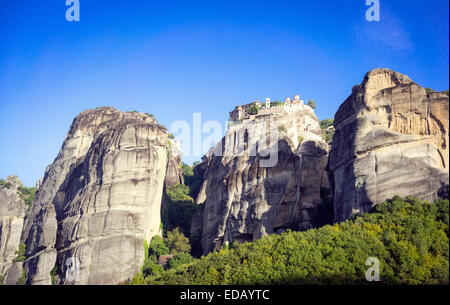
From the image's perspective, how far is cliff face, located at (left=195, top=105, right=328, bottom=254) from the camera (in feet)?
163

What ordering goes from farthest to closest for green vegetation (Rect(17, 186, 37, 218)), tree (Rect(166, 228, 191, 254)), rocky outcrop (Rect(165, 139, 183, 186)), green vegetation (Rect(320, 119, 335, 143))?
rocky outcrop (Rect(165, 139, 183, 186)) < green vegetation (Rect(17, 186, 37, 218)) < green vegetation (Rect(320, 119, 335, 143)) < tree (Rect(166, 228, 191, 254))

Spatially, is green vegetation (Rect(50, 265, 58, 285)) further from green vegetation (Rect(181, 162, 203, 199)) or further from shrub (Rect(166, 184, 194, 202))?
Result: green vegetation (Rect(181, 162, 203, 199))

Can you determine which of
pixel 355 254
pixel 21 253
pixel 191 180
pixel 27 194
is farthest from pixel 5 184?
pixel 355 254

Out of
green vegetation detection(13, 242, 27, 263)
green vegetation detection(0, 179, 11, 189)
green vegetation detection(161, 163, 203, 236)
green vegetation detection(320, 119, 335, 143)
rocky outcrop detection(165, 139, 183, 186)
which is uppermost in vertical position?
green vegetation detection(320, 119, 335, 143)

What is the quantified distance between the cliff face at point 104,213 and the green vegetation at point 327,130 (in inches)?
781

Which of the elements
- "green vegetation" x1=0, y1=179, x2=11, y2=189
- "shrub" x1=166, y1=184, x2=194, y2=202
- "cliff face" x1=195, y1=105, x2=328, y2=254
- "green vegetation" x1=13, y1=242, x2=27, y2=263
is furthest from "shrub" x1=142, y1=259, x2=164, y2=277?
"green vegetation" x1=0, y1=179, x2=11, y2=189

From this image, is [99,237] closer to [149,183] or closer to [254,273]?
[149,183]

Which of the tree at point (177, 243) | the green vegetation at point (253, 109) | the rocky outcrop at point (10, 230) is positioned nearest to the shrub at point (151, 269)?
the tree at point (177, 243)

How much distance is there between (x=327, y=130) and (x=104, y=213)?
3488 cm

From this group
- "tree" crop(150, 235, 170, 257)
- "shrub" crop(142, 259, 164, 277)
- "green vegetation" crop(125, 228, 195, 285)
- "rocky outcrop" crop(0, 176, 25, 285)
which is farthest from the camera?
"rocky outcrop" crop(0, 176, 25, 285)

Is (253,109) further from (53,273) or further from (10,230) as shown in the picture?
(53,273)

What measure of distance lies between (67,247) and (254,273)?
2228 cm

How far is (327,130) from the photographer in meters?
76.2

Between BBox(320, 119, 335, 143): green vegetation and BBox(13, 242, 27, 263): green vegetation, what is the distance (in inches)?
1353
